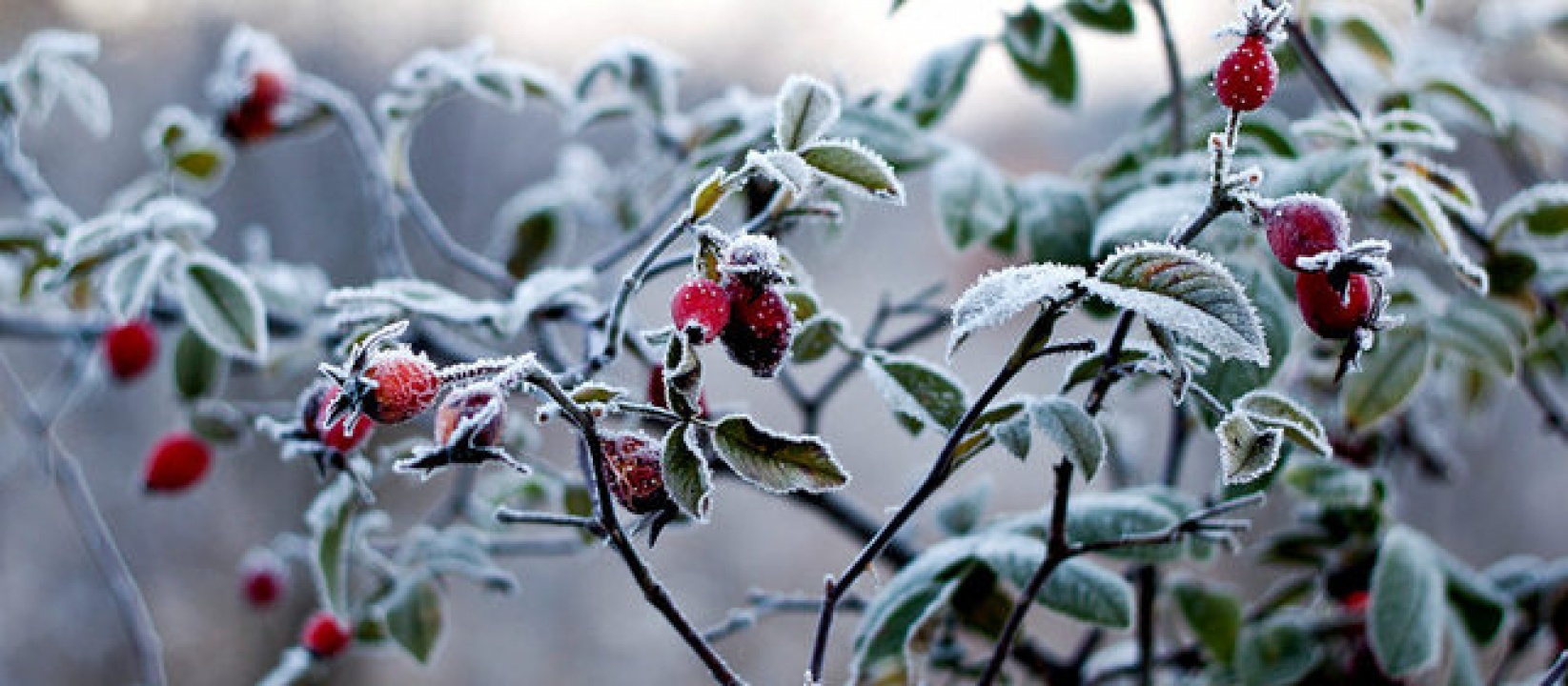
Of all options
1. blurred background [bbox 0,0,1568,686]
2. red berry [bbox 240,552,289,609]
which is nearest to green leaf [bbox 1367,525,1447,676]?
red berry [bbox 240,552,289,609]

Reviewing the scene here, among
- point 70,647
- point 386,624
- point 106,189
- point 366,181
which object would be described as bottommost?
point 70,647

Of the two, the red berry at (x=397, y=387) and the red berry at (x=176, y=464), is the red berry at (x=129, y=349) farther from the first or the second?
the red berry at (x=397, y=387)

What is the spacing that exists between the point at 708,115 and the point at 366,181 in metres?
0.22

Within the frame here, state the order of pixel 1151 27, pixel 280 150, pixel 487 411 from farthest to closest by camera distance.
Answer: pixel 280 150
pixel 1151 27
pixel 487 411

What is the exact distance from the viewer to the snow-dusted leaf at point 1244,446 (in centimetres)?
35

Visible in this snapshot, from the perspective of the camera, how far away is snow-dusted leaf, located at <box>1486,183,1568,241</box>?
23.7 inches

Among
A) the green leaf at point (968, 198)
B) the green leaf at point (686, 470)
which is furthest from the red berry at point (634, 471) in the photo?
the green leaf at point (968, 198)

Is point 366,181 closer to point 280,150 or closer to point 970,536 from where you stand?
Result: point 970,536

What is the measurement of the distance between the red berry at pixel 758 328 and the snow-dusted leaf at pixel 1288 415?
0.14m

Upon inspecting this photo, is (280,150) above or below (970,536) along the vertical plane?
below

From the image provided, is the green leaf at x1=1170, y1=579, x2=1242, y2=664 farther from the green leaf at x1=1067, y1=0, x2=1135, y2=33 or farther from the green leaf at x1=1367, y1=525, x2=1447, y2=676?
the green leaf at x1=1067, y1=0, x2=1135, y2=33

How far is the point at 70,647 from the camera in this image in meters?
2.60

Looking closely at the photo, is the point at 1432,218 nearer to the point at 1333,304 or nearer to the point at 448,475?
the point at 1333,304

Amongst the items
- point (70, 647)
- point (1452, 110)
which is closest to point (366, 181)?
point (1452, 110)
